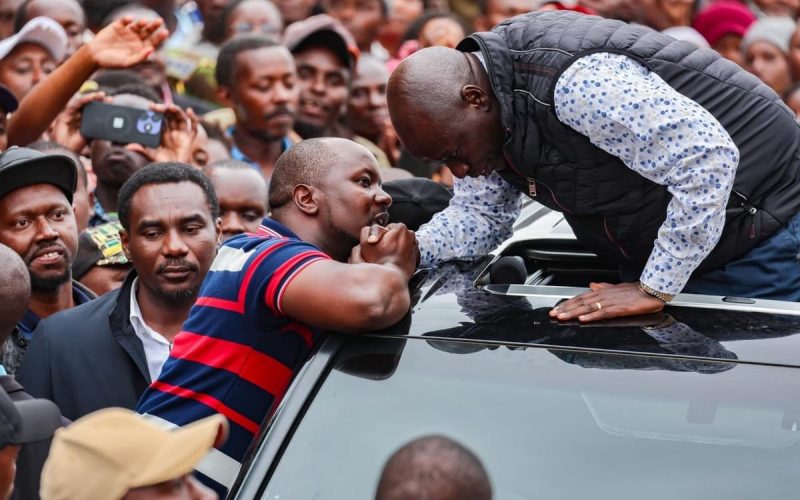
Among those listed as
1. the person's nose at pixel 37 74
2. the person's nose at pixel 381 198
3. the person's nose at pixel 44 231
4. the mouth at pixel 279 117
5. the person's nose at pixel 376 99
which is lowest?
the person's nose at pixel 376 99

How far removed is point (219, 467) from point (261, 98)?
4.15m

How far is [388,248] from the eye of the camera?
3135mm

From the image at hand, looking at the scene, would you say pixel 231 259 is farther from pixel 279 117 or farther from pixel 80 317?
pixel 279 117

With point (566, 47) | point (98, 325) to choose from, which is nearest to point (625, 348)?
point (566, 47)

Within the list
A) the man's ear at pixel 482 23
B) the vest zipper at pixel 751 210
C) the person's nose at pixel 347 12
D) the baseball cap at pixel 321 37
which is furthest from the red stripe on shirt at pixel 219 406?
the man's ear at pixel 482 23

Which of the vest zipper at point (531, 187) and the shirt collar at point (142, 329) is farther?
the shirt collar at point (142, 329)

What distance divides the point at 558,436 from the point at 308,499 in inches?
20.3

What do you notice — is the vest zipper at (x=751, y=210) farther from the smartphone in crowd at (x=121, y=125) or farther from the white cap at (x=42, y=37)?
the white cap at (x=42, y=37)

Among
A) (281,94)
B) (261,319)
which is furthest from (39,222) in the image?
(281,94)

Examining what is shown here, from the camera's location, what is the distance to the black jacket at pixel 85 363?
13.1 feet

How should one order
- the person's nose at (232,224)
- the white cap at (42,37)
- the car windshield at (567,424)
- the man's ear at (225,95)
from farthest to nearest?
the man's ear at (225,95) → the white cap at (42,37) → the person's nose at (232,224) → the car windshield at (567,424)

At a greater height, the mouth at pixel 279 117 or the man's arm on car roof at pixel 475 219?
the man's arm on car roof at pixel 475 219

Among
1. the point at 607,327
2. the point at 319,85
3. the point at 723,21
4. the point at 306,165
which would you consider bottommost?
the point at 723,21

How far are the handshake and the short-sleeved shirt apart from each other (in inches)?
7.2
